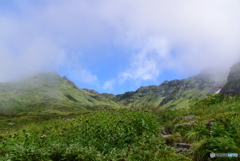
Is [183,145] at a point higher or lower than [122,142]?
lower

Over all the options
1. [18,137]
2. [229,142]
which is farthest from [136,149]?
[18,137]

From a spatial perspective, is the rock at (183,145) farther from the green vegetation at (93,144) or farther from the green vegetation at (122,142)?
the green vegetation at (93,144)

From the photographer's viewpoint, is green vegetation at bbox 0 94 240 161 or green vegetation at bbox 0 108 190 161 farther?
green vegetation at bbox 0 94 240 161

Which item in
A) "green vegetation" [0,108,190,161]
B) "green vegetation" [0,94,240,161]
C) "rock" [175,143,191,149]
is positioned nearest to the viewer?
"green vegetation" [0,108,190,161]

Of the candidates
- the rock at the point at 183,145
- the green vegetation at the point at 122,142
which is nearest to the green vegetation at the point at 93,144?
the green vegetation at the point at 122,142

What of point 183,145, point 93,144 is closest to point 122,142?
point 93,144

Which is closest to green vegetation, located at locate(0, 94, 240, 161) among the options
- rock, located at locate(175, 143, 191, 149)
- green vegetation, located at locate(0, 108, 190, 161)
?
green vegetation, located at locate(0, 108, 190, 161)

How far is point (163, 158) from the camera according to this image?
6988 millimetres

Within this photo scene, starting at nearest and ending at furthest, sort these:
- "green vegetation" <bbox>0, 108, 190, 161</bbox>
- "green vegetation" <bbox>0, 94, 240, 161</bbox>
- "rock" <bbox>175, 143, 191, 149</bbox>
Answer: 1. "green vegetation" <bbox>0, 108, 190, 161</bbox>
2. "green vegetation" <bbox>0, 94, 240, 161</bbox>
3. "rock" <bbox>175, 143, 191, 149</bbox>

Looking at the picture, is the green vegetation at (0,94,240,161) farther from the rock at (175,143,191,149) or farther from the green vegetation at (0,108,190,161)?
the rock at (175,143,191,149)

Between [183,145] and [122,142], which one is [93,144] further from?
[183,145]

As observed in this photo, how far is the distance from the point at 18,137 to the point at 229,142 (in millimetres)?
10071

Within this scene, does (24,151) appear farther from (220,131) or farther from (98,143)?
(220,131)

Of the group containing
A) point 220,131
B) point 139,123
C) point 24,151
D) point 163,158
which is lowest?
point 163,158
